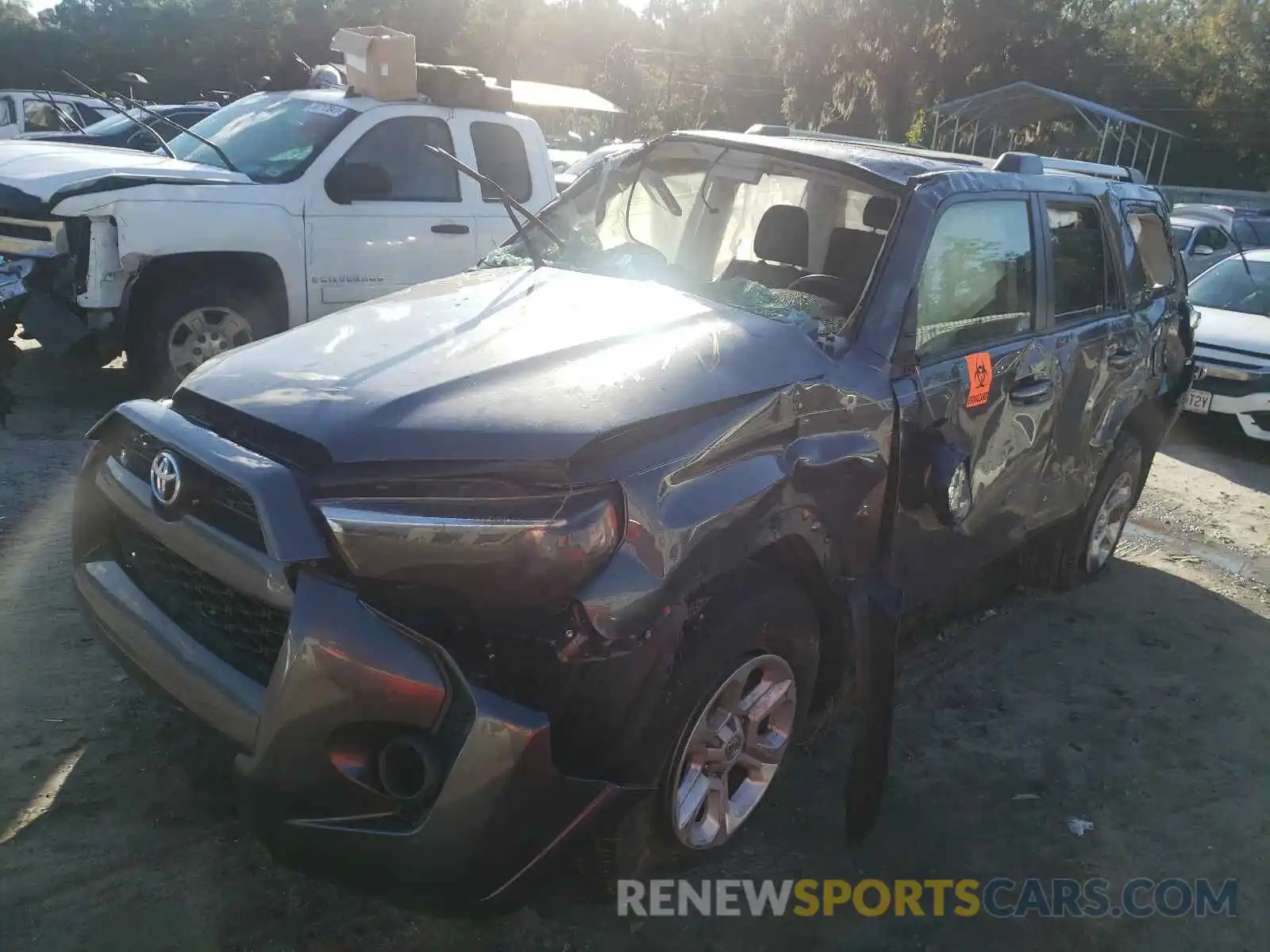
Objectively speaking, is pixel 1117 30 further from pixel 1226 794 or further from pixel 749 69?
pixel 1226 794

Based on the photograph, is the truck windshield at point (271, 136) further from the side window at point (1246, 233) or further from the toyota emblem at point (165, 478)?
the side window at point (1246, 233)

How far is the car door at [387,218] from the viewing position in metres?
6.40

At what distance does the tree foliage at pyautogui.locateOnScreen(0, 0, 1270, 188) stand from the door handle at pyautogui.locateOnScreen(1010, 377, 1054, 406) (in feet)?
88.0

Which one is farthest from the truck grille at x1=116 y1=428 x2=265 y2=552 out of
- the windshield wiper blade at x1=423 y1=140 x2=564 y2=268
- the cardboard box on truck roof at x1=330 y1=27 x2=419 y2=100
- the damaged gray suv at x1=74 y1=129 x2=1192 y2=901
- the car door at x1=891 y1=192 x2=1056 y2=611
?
the cardboard box on truck roof at x1=330 y1=27 x2=419 y2=100

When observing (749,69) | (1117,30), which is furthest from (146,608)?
(749,69)

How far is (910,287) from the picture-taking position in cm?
318

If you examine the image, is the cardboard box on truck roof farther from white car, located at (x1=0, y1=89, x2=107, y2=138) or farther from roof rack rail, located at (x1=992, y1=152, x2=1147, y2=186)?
white car, located at (x1=0, y1=89, x2=107, y2=138)

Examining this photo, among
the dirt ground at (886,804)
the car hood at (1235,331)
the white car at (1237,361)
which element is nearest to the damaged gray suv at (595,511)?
the dirt ground at (886,804)

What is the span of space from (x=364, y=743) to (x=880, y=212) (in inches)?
94.8

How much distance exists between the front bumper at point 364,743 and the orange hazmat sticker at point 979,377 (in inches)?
75.0

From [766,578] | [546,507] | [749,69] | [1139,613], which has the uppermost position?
[749,69]

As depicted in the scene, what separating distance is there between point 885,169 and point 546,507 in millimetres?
1983

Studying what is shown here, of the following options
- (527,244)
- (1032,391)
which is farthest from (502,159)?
(1032,391)

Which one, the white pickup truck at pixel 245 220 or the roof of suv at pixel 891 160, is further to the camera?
the white pickup truck at pixel 245 220
